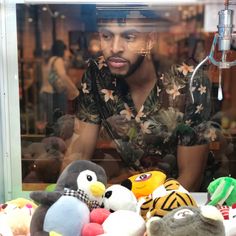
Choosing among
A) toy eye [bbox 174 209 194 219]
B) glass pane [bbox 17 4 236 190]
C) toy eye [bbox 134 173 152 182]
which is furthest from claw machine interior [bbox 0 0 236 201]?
toy eye [bbox 174 209 194 219]

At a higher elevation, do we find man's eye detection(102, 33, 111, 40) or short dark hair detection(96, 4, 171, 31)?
short dark hair detection(96, 4, 171, 31)

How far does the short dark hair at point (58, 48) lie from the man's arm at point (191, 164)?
0.52 metres

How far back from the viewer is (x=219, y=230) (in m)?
0.73

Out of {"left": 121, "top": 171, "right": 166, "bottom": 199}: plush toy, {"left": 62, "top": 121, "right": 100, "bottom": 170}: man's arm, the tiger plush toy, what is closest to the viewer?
the tiger plush toy

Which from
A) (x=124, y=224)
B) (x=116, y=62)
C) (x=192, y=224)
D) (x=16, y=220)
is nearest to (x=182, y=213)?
(x=192, y=224)

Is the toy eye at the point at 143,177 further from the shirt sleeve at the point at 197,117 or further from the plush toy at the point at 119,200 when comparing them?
the shirt sleeve at the point at 197,117

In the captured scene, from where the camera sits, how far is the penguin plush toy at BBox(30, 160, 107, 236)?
812 mm

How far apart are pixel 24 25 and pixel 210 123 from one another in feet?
2.30

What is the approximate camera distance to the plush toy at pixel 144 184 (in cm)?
100

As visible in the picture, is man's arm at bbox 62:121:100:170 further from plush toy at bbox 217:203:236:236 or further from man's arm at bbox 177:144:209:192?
plush toy at bbox 217:203:236:236

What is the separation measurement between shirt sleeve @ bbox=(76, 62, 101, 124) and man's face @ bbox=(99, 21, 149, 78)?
0.26 feet

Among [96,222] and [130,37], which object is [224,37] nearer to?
[130,37]

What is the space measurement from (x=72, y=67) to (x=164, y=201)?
612 mm

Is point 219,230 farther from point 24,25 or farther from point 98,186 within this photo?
point 24,25
